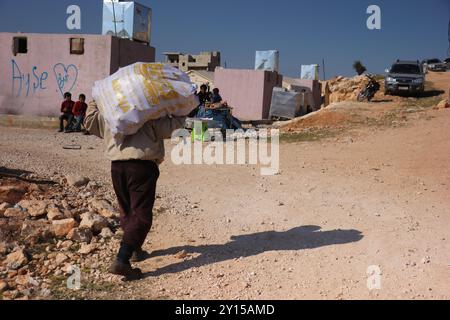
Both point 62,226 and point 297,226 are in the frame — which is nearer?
point 62,226

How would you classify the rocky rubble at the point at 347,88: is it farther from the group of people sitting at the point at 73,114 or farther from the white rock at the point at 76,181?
the white rock at the point at 76,181

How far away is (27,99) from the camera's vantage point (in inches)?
592

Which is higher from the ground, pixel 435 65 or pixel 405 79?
pixel 435 65

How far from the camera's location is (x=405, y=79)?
64.1ft

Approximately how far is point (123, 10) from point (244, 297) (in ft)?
45.3

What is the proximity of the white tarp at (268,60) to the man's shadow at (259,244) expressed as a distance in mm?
18332

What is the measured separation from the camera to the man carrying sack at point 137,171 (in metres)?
3.62

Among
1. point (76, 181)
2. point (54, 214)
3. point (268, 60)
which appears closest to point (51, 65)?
point (76, 181)

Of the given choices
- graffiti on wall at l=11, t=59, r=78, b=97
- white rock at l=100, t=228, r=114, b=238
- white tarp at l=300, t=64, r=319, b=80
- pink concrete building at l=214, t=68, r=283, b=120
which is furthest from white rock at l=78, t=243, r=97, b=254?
white tarp at l=300, t=64, r=319, b=80

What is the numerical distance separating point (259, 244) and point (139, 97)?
70.1 inches

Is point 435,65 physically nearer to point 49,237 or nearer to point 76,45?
point 76,45

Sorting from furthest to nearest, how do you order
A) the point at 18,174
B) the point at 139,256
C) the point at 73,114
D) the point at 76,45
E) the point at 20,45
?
1. the point at 20,45
2. the point at 76,45
3. the point at 73,114
4. the point at 18,174
5. the point at 139,256

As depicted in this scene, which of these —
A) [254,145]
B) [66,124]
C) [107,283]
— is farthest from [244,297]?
[66,124]

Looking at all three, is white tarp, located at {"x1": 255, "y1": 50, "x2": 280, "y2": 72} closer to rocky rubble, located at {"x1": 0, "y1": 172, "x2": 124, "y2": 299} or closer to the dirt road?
the dirt road
